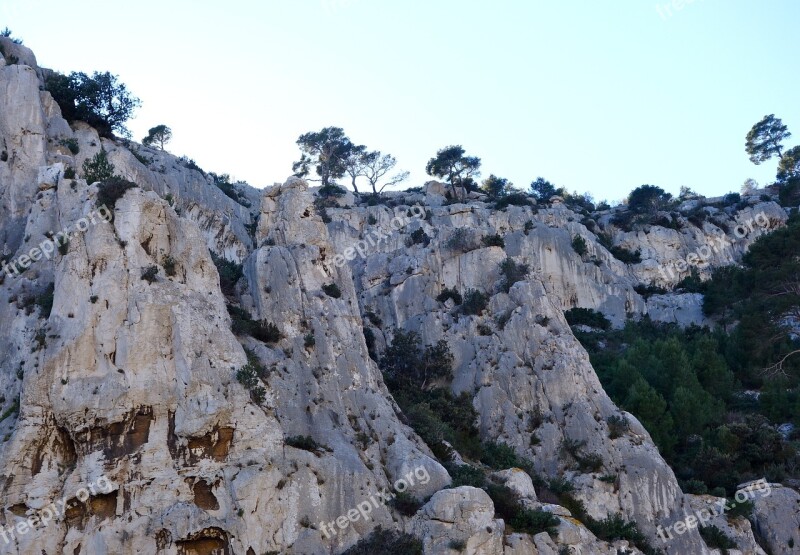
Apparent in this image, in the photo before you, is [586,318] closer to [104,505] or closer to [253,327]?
[253,327]

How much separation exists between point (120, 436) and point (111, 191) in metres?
9.84

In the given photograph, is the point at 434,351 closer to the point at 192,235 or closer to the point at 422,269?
the point at 422,269

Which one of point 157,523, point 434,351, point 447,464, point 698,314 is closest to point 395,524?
point 447,464

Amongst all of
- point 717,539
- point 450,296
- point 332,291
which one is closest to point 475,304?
point 450,296

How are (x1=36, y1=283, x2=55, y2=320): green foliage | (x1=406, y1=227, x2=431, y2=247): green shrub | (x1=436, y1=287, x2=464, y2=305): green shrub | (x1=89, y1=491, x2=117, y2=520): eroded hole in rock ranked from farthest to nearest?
(x1=406, y1=227, x2=431, y2=247): green shrub
(x1=436, y1=287, x2=464, y2=305): green shrub
(x1=36, y1=283, x2=55, y2=320): green foliage
(x1=89, y1=491, x2=117, y2=520): eroded hole in rock

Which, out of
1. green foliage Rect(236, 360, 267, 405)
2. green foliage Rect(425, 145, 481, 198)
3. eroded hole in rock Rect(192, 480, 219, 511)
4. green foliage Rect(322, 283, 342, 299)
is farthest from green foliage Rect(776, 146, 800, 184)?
eroded hole in rock Rect(192, 480, 219, 511)

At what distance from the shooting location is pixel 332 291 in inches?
1491

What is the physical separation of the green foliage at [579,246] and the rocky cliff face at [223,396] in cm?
2153

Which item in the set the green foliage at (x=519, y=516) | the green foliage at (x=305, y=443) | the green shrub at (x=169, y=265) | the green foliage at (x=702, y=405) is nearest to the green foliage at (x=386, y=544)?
the green foliage at (x=305, y=443)

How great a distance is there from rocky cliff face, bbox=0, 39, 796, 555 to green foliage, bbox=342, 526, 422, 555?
1.44 feet

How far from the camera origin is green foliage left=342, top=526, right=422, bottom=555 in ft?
91.5

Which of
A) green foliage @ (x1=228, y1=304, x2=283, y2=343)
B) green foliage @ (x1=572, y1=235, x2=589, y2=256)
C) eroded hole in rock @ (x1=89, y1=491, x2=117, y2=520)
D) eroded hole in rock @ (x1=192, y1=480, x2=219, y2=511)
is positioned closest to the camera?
eroded hole in rock @ (x1=89, y1=491, x2=117, y2=520)

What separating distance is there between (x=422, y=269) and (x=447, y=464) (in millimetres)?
20196

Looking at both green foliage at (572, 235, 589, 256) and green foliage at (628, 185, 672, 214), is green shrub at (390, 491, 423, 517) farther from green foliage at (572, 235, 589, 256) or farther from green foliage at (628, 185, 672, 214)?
green foliage at (628, 185, 672, 214)
